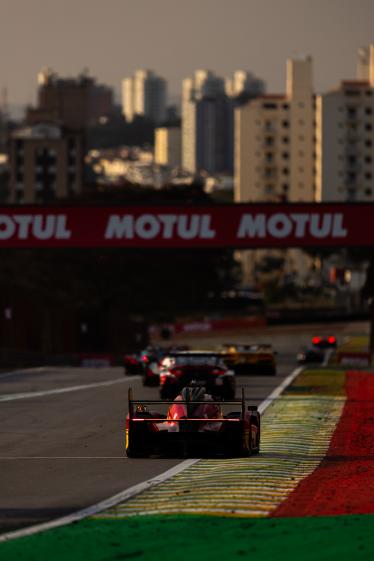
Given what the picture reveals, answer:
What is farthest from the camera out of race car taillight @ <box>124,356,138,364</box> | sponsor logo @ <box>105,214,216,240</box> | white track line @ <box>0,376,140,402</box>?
race car taillight @ <box>124,356,138,364</box>

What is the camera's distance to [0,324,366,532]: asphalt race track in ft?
56.4

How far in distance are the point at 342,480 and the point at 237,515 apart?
13.1ft

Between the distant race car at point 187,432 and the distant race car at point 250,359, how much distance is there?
31197 millimetres

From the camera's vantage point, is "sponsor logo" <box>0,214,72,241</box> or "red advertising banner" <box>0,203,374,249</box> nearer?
"red advertising banner" <box>0,203,374,249</box>

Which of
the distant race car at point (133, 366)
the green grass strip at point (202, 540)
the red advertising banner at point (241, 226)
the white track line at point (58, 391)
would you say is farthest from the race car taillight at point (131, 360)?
the green grass strip at point (202, 540)

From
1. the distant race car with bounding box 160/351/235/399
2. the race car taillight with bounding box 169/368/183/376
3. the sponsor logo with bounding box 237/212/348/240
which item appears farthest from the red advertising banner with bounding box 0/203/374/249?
the race car taillight with bounding box 169/368/183/376

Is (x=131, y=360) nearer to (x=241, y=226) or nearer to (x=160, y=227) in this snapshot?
(x=160, y=227)

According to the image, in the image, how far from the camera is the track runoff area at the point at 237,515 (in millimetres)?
13094

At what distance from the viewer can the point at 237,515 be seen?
598 inches

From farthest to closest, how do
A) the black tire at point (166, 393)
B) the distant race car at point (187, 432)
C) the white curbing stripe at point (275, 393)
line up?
the black tire at point (166, 393) < the white curbing stripe at point (275, 393) < the distant race car at point (187, 432)

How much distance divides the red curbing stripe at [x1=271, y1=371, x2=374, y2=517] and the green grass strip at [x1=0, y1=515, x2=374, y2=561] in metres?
0.77

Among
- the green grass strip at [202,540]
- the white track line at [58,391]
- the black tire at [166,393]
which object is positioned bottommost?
the white track line at [58,391]

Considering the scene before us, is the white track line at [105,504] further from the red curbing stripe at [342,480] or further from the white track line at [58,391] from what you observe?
the white track line at [58,391]

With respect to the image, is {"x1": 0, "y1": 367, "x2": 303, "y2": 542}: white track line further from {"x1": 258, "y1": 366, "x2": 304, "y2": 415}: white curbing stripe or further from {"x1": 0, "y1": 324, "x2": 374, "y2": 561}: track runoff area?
{"x1": 258, "y1": 366, "x2": 304, "y2": 415}: white curbing stripe
